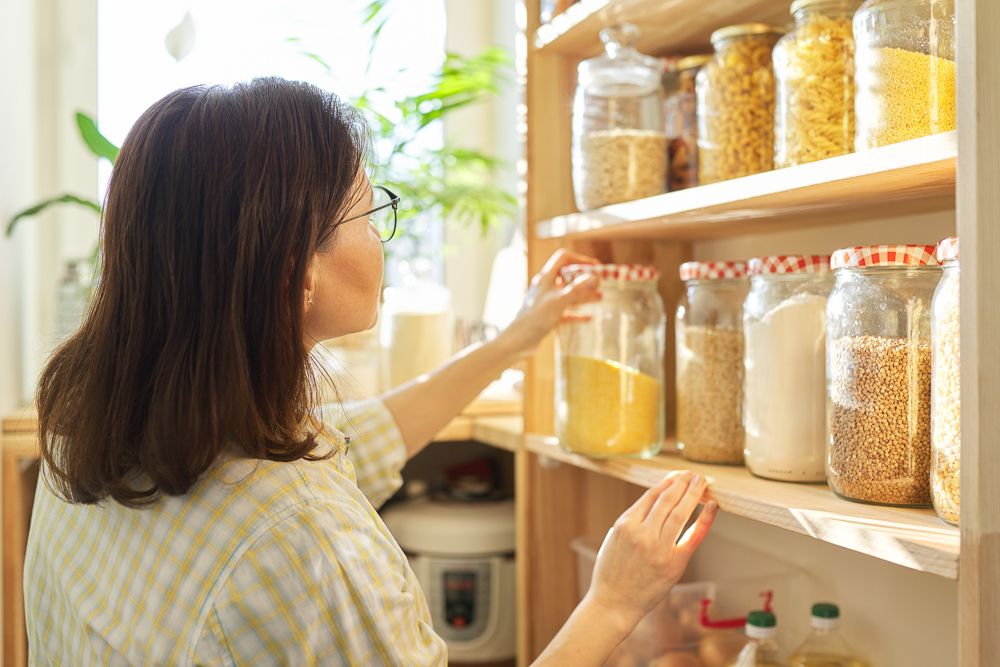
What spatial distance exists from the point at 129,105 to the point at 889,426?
1779 millimetres

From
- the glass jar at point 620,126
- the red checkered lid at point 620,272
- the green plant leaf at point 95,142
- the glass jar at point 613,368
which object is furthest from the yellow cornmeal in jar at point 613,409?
the green plant leaf at point 95,142

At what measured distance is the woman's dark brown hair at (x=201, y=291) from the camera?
2.46ft

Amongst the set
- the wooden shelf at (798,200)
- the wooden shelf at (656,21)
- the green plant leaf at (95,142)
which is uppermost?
the wooden shelf at (656,21)

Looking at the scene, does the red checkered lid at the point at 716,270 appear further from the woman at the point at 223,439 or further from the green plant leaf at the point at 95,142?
the green plant leaf at the point at 95,142

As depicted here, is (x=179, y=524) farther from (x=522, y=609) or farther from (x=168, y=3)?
(x=168, y=3)

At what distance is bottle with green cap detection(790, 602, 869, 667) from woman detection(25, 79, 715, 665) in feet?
0.78

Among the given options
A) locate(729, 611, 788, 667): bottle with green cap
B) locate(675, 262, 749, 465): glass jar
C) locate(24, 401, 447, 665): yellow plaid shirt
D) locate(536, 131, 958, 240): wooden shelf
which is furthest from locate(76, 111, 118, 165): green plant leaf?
locate(729, 611, 788, 667): bottle with green cap

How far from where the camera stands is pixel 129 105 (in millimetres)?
2025

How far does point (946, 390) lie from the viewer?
2.31ft

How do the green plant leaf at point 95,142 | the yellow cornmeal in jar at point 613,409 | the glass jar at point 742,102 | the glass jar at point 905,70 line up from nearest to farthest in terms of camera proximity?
the glass jar at point 905,70, the glass jar at point 742,102, the yellow cornmeal in jar at point 613,409, the green plant leaf at point 95,142

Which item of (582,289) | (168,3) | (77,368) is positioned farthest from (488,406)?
(168,3)

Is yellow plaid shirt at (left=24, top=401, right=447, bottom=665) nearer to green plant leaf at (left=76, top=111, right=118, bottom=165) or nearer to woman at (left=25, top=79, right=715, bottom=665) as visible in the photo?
woman at (left=25, top=79, right=715, bottom=665)

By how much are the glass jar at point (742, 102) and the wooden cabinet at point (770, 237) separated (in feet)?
0.18

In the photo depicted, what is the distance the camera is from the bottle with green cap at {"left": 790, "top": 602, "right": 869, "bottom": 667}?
100cm
